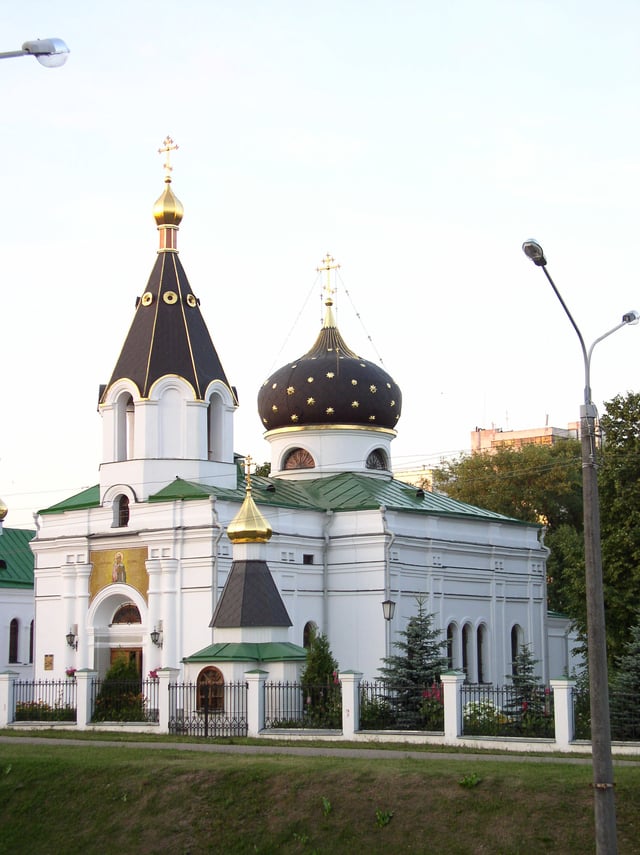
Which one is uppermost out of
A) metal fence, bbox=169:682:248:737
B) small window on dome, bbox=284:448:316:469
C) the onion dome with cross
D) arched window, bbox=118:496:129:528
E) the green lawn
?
the onion dome with cross

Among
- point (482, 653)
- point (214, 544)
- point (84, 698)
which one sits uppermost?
point (214, 544)

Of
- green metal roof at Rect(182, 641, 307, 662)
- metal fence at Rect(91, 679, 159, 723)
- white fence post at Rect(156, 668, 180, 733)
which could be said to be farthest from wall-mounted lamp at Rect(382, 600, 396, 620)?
white fence post at Rect(156, 668, 180, 733)

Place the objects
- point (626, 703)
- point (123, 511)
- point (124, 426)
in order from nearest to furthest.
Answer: point (626, 703) < point (123, 511) < point (124, 426)

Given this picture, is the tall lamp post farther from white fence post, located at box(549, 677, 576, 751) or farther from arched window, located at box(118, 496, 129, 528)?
arched window, located at box(118, 496, 129, 528)

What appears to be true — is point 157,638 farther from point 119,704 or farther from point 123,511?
point 119,704

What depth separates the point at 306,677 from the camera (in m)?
25.6

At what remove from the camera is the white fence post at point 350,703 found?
22.1m

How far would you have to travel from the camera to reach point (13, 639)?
139 ft

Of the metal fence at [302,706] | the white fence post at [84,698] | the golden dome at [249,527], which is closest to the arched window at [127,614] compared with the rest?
the golden dome at [249,527]

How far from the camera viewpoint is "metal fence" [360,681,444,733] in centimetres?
2202

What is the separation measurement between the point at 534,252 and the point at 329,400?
2559 centimetres

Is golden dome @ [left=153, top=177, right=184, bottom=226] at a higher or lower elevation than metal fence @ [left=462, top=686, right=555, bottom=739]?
higher

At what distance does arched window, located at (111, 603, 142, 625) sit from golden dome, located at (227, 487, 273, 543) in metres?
4.98

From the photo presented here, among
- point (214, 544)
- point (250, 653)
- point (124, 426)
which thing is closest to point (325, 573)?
point (214, 544)
